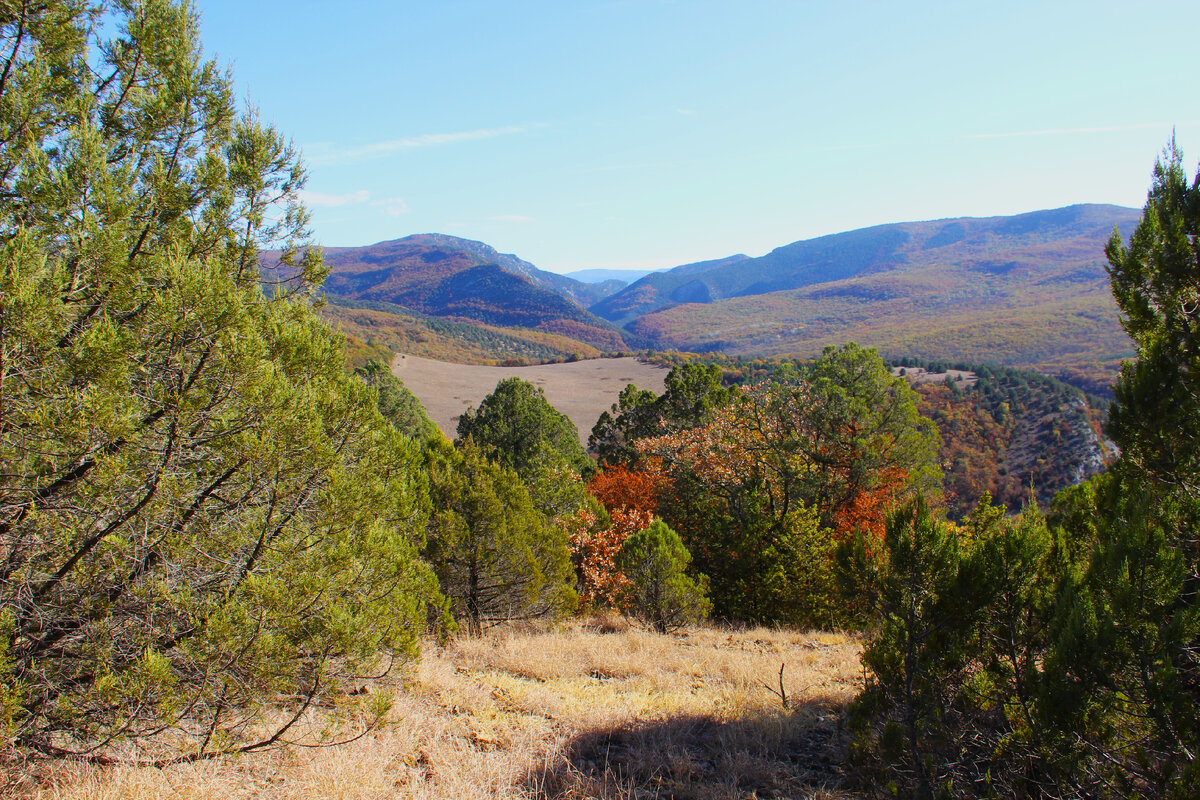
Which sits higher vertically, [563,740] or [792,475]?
[563,740]

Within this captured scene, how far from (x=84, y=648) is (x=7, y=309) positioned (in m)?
2.34

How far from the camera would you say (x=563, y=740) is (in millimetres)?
5797

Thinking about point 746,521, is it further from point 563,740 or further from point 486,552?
point 563,740

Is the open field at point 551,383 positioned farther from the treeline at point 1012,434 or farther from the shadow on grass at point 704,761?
the shadow on grass at point 704,761

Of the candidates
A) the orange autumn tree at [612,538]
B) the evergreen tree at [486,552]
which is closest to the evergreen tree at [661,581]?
the orange autumn tree at [612,538]

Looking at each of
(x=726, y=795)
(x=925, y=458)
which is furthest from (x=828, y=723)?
(x=925, y=458)

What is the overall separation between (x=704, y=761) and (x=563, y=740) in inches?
51.5

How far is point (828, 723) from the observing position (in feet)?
21.3

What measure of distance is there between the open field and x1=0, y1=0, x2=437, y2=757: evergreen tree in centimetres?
5263

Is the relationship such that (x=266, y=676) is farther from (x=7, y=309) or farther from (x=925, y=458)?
(x=925, y=458)

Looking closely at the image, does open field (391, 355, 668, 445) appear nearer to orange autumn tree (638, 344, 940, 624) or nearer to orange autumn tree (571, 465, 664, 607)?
orange autumn tree (571, 465, 664, 607)

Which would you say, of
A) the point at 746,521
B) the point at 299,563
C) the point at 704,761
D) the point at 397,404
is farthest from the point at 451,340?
the point at 704,761

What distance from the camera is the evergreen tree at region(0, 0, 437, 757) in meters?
3.81

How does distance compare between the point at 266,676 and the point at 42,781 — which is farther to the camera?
the point at 266,676
